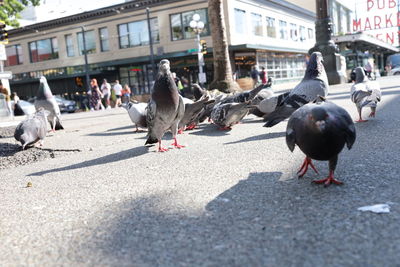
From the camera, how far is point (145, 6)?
106 ft

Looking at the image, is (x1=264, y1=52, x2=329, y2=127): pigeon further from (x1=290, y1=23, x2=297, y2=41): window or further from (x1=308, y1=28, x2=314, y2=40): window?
(x1=308, y1=28, x2=314, y2=40): window

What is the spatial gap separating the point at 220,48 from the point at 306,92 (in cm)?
1195

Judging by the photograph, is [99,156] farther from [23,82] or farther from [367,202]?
[23,82]

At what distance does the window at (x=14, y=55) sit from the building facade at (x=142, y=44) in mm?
106

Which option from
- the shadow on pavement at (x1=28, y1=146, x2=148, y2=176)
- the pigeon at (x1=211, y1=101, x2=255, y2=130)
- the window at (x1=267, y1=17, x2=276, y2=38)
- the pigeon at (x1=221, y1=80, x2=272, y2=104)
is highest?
the window at (x1=267, y1=17, x2=276, y2=38)

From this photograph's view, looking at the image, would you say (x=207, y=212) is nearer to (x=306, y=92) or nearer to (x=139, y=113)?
(x=306, y=92)

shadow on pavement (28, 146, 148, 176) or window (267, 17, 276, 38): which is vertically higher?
window (267, 17, 276, 38)

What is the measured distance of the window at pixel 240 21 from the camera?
30891 millimetres

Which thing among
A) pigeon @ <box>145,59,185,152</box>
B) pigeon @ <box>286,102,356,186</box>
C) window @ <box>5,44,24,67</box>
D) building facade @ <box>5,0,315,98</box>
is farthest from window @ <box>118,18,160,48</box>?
pigeon @ <box>286,102,356,186</box>

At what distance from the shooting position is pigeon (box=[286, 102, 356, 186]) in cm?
273

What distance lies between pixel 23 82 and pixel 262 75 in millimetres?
26049

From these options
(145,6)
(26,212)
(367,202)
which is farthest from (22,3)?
(367,202)

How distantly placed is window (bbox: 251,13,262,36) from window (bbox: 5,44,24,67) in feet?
80.6

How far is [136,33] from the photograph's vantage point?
1302 inches
